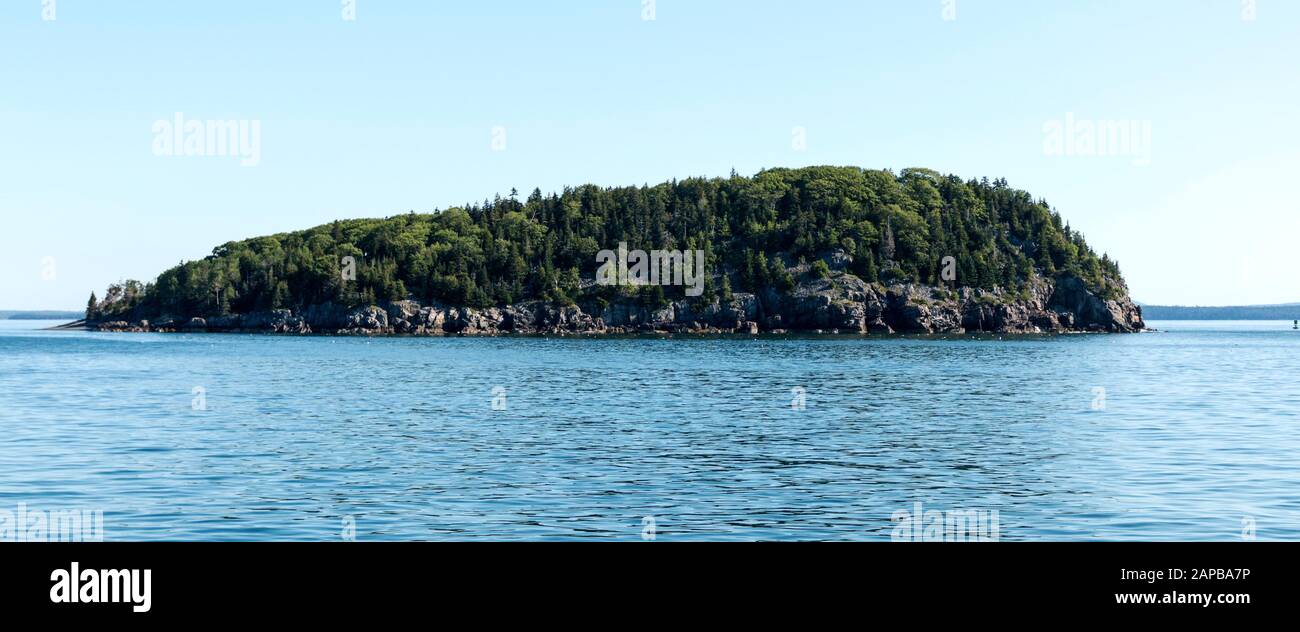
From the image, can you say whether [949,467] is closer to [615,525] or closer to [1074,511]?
[1074,511]

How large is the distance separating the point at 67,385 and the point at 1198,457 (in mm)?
69796

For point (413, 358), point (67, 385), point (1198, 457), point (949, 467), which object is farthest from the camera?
point (413, 358)

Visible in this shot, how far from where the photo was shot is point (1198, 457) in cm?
3684

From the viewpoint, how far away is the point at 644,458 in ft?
119

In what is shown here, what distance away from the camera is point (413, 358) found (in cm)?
12862

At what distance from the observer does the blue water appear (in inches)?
977

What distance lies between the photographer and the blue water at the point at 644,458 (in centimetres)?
2481

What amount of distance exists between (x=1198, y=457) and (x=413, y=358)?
104 meters
